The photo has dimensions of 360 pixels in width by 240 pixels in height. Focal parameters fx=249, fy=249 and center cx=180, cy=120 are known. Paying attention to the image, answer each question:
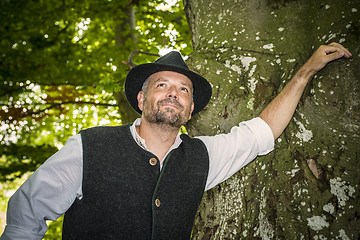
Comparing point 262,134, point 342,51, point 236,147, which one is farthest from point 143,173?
point 342,51

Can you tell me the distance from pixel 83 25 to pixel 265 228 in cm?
808

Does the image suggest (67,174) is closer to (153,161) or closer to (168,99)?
(153,161)

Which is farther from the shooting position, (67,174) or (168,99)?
(168,99)

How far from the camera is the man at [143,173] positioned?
1689 mm

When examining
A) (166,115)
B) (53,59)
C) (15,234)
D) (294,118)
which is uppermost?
(53,59)

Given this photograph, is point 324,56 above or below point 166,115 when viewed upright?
above

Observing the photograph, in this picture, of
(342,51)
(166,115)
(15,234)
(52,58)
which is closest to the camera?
(15,234)

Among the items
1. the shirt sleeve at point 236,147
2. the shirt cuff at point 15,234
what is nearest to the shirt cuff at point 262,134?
the shirt sleeve at point 236,147

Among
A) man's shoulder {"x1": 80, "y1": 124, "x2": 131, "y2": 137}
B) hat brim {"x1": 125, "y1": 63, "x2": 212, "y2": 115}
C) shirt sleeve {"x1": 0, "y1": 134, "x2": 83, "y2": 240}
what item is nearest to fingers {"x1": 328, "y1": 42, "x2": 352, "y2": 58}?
hat brim {"x1": 125, "y1": 63, "x2": 212, "y2": 115}

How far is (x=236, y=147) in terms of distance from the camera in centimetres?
202

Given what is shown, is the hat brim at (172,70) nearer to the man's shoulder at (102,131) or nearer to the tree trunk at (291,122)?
the tree trunk at (291,122)

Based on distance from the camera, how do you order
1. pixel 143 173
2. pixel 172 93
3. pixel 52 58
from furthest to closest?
pixel 52 58 → pixel 172 93 → pixel 143 173

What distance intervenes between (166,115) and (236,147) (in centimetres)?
64

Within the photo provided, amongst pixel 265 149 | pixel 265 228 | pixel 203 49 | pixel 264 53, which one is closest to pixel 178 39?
pixel 203 49
